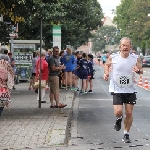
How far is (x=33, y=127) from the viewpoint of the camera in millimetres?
12438

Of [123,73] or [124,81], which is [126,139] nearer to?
[124,81]

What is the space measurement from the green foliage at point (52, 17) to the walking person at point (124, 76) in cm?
485

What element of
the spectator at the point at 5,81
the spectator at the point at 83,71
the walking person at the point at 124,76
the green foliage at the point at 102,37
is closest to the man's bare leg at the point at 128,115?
the walking person at the point at 124,76

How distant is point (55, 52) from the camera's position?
17.6 metres

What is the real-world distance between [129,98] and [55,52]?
681 cm

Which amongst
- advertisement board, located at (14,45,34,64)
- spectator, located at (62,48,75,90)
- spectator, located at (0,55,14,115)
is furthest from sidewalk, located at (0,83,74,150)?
advertisement board, located at (14,45,34,64)

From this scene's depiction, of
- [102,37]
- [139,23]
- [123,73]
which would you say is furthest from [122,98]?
[102,37]

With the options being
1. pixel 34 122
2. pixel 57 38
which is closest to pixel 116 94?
pixel 34 122

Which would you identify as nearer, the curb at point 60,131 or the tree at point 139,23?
the curb at point 60,131

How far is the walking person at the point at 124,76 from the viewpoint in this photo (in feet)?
36.0

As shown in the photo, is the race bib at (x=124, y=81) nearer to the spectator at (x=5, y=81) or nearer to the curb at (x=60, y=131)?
the curb at (x=60, y=131)

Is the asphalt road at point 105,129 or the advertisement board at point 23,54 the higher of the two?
the advertisement board at point 23,54

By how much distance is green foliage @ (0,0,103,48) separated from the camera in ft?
51.9

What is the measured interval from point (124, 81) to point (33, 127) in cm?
246
